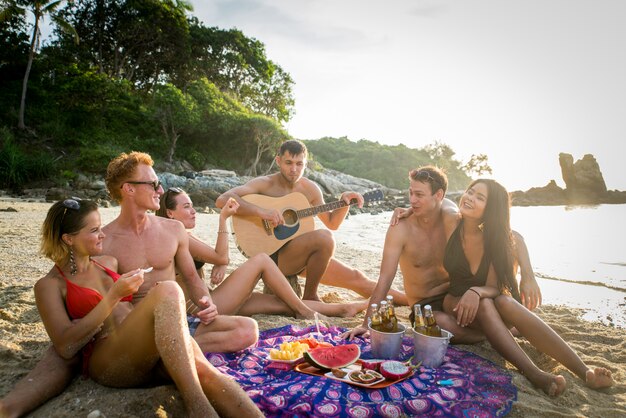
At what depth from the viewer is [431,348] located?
305 cm

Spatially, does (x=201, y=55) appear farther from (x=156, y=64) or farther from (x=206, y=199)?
(x=206, y=199)

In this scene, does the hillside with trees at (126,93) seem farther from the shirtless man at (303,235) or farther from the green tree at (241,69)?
the shirtless man at (303,235)

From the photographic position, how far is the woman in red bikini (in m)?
2.19

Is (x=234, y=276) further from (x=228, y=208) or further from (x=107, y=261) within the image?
(x=107, y=261)

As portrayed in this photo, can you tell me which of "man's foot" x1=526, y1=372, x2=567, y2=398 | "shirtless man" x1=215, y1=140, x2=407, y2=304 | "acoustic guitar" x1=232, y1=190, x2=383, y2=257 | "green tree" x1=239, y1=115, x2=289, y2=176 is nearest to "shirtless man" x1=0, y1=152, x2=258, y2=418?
"shirtless man" x1=215, y1=140, x2=407, y2=304

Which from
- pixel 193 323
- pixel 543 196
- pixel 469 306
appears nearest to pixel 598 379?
pixel 469 306

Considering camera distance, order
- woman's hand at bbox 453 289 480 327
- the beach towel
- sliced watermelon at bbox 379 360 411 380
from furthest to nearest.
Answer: woman's hand at bbox 453 289 480 327
sliced watermelon at bbox 379 360 411 380
the beach towel

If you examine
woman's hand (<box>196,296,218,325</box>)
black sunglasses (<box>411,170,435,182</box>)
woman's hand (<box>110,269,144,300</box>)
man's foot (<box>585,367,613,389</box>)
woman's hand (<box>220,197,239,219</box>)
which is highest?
black sunglasses (<box>411,170,435,182</box>)

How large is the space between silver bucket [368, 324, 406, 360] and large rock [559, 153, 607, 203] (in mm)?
52489

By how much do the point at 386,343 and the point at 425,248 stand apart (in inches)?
53.4

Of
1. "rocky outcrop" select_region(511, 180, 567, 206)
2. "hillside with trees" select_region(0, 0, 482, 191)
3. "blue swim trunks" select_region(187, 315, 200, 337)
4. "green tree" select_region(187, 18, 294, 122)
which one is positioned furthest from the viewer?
"rocky outcrop" select_region(511, 180, 567, 206)

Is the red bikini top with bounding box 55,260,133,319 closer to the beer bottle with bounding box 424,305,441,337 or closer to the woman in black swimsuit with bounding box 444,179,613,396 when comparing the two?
the beer bottle with bounding box 424,305,441,337

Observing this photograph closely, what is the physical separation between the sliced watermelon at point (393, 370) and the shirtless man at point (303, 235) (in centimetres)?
228

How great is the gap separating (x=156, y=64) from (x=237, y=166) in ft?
34.6
